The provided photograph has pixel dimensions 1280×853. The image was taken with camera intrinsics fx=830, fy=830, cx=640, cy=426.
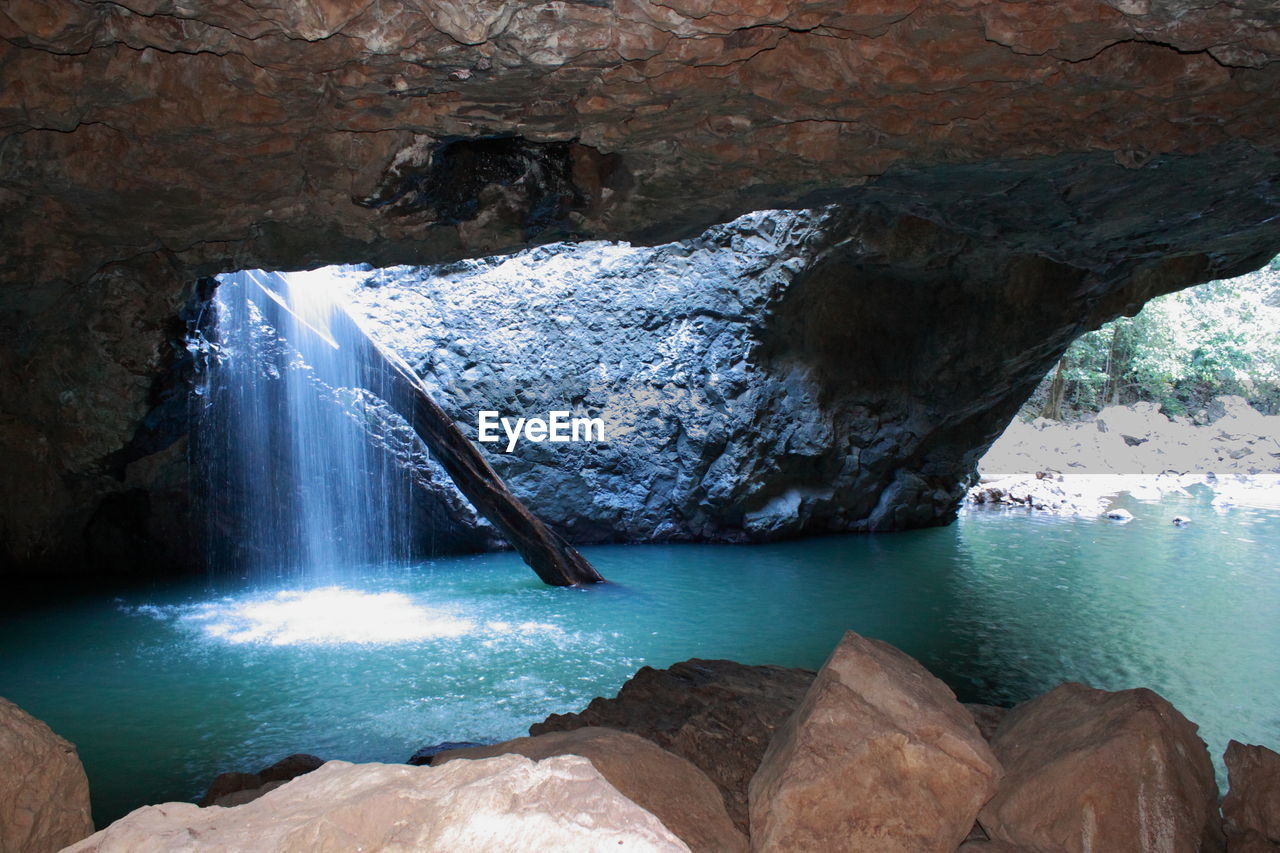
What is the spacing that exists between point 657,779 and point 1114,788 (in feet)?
4.68

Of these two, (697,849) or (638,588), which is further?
(638,588)

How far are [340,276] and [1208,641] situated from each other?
426 inches

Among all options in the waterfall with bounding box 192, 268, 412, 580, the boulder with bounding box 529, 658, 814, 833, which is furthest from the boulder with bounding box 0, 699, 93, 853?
the waterfall with bounding box 192, 268, 412, 580

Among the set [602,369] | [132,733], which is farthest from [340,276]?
[132,733]

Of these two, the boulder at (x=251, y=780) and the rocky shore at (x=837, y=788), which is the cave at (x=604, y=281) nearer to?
the boulder at (x=251, y=780)

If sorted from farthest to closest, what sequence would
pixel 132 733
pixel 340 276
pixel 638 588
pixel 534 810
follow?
1. pixel 340 276
2. pixel 638 588
3. pixel 132 733
4. pixel 534 810

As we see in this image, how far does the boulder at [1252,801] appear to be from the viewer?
9.04ft

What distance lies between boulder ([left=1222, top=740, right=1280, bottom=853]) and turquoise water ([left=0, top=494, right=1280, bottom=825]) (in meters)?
1.81

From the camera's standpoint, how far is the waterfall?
10.0 metres

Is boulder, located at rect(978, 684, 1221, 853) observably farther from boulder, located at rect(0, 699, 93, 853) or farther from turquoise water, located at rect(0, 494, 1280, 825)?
boulder, located at rect(0, 699, 93, 853)

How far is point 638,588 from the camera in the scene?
348 inches

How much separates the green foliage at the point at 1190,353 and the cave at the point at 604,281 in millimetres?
14627

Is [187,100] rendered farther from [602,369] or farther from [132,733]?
[602,369]

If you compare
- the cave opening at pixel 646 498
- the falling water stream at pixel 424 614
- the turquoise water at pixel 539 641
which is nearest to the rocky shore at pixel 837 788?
the turquoise water at pixel 539 641
